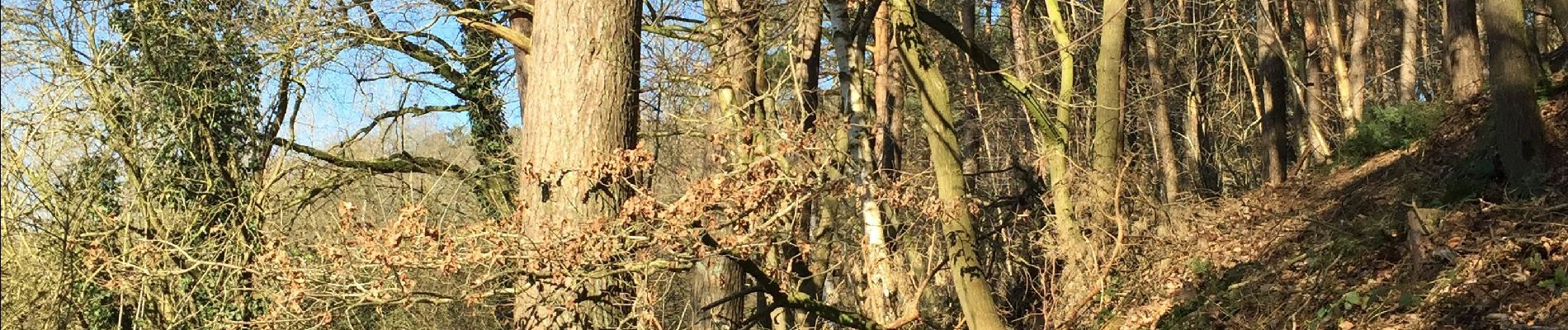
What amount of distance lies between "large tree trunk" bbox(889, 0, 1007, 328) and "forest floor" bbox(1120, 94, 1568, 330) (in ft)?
5.56

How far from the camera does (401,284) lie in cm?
588

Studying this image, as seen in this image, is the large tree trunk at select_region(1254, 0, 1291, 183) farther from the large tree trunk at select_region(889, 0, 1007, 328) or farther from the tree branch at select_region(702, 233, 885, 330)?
the tree branch at select_region(702, 233, 885, 330)

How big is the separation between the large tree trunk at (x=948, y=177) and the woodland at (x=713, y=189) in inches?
1.3

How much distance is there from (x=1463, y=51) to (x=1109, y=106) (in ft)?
9.38

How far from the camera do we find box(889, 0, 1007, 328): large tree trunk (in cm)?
970

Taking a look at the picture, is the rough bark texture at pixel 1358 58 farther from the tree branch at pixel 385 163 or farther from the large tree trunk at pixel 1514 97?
the tree branch at pixel 385 163

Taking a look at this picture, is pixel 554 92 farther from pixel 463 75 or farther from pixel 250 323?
pixel 463 75

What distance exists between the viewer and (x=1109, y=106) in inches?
464

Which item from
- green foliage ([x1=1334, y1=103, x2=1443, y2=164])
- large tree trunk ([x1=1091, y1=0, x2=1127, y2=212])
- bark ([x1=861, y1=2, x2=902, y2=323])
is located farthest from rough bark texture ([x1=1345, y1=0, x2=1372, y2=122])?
bark ([x1=861, y1=2, x2=902, y2=323])

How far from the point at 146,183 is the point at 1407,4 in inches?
541

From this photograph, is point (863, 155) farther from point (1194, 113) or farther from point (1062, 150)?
point (1194, 113)

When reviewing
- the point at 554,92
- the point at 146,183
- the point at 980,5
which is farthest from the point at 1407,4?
the point at 146,183

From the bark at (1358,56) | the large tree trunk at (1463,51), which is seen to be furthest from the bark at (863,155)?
the bark at (1358,56)

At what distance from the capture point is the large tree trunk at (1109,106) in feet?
38.1
